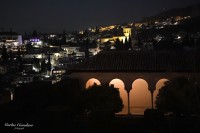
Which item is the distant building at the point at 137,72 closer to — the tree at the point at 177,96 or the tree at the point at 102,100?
the tree at the point at 102,100

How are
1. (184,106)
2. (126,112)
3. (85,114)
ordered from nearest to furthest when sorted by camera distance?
(184,106), (85,114), (126,112)

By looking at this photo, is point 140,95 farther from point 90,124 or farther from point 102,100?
point 90,124

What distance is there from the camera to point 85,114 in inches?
612

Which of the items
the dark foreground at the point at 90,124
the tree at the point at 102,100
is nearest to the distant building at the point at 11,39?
the tree at the point at 102,100

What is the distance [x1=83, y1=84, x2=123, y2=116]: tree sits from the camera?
14.9 meters

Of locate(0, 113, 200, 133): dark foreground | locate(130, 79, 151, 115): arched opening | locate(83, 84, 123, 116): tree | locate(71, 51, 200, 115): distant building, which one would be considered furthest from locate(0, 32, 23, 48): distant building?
locate(0, 113, 200, 133): dark foreground

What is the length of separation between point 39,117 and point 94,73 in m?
7.40

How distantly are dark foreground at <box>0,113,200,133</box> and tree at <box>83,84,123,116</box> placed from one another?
22.5 inches

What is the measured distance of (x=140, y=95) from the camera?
68.5ft

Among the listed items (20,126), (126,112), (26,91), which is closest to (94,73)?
(126,112)

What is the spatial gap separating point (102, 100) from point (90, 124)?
1694mm

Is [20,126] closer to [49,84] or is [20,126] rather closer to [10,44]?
[49,84]

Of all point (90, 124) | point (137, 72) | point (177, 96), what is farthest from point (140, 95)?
point (90, 124)

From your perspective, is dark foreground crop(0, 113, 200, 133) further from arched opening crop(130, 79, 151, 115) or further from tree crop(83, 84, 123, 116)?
arched opening crop(130, 79, 151, 115)
